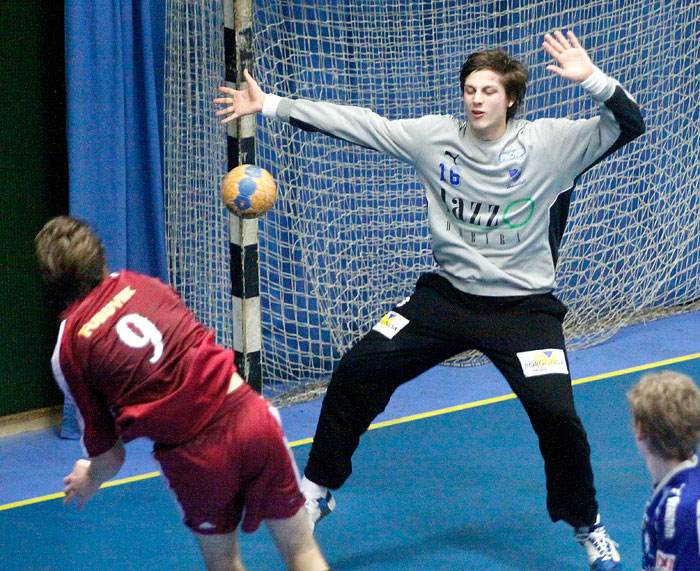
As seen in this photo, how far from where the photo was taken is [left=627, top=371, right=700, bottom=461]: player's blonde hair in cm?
252

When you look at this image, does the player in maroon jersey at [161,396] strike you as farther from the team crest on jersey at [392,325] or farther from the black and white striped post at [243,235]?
the black and white striped post at [243,235]

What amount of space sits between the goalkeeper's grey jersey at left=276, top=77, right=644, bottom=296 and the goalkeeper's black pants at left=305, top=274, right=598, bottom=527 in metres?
0.08

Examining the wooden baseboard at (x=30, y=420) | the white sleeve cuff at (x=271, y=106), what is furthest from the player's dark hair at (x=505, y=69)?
the wooden baseboard at (x=30, y=420)

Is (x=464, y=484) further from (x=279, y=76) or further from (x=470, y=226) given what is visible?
(x=279, y=76)

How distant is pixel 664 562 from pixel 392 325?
1743 millimetres

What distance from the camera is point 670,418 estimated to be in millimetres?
2520

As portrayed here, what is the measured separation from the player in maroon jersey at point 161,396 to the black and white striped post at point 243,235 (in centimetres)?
203

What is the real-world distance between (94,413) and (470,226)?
167 centimetres

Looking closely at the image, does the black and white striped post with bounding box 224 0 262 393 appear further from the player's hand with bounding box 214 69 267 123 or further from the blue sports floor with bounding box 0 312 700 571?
the player's hand with bounding box 214 69 267 123

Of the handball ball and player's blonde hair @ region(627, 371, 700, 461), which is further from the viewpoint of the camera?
the handball ball

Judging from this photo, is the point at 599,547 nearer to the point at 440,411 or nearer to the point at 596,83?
the point at 596,83

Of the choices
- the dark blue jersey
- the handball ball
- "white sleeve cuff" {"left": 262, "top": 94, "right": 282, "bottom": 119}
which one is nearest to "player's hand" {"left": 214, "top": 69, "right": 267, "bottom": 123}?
"white sleeve cuff" {"left": 262, "top": 94, "right": 282, "bottom": 119}

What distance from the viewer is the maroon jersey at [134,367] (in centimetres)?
285

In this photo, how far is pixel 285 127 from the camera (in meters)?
5.84
